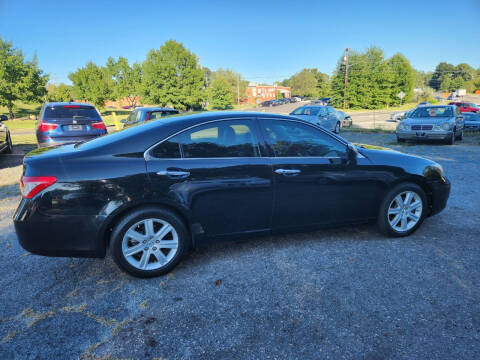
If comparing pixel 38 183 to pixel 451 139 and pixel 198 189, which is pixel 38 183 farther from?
pixel 451 139

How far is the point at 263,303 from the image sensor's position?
264 centimetres

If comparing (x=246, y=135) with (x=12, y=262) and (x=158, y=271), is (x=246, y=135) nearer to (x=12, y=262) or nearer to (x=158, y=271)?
(x=158, y=271)

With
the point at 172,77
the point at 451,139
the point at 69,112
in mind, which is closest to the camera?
the point at 69,112

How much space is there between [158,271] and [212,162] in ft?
3.87

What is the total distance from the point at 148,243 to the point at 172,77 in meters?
43.0

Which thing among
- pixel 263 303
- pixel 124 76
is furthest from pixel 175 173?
pixel 124 76

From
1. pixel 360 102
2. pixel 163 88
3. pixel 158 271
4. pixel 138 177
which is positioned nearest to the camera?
pixel 138 177

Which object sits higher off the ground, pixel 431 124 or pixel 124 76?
pixel 124 76

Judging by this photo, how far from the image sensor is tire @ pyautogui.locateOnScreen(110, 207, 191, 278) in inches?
114

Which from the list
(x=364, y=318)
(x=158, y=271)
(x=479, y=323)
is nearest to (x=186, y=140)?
(x=158, y=271)

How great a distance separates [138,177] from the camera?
9.41ft

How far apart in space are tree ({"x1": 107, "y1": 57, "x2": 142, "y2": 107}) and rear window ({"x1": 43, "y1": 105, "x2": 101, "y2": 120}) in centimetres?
4139

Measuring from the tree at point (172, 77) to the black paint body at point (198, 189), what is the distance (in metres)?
41.3

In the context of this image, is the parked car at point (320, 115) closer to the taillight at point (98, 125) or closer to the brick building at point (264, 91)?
the taillight at point (98, 125)
